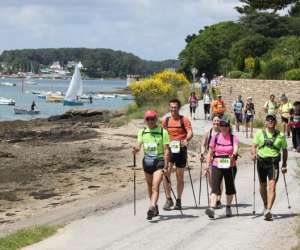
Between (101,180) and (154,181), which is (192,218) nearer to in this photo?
(154,181)

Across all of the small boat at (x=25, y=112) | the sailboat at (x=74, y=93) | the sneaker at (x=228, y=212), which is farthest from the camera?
the sailboat at (x=74, y=93)

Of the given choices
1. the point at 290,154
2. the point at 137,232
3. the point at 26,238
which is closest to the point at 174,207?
the point at 137,232

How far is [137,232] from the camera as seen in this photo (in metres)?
11.7

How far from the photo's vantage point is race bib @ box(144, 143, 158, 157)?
12.3m

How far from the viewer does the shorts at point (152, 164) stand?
1238 cm


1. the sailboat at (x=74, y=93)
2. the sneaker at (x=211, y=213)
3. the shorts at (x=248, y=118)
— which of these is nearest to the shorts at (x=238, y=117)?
the shorts at (x=248, y=118)

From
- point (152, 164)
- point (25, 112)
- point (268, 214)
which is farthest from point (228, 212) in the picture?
point (25, 112)

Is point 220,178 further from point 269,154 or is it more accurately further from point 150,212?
point 150,212

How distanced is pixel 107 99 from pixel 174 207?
357 ft

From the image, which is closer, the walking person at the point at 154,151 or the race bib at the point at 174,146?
the walking person at the point at 154,151

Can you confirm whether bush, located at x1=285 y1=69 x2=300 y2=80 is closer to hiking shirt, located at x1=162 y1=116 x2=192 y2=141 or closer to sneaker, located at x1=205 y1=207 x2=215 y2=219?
hiking shirt, located at x1=162 y1=116 x2=192 y2=141

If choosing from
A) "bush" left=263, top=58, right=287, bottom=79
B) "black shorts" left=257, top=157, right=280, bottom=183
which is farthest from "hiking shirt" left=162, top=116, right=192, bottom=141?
"bush" left=263, top=58, right=287, bottom=79

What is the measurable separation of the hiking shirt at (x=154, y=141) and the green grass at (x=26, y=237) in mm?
2118

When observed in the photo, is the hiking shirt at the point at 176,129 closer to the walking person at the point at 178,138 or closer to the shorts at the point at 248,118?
the walking person at the point at 178,138
